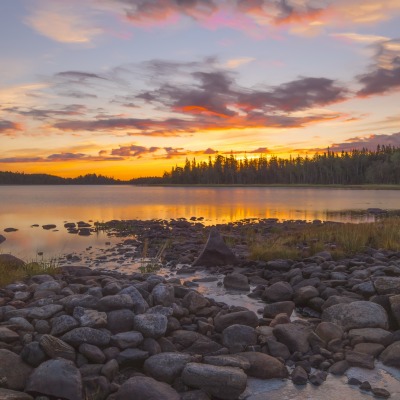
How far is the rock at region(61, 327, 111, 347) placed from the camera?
21.7 ft

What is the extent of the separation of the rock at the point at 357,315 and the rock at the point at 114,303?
12.8ft

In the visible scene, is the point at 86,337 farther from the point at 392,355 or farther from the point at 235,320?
the point at 392,355

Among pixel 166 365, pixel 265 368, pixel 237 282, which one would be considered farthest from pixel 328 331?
pixel 237 282

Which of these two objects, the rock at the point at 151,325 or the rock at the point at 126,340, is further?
the rock at the point at 151,325

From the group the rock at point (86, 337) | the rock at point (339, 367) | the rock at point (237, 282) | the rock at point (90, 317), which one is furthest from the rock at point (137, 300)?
the rock at point (237, 282)

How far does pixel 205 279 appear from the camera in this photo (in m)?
13.0

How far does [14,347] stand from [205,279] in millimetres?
7123

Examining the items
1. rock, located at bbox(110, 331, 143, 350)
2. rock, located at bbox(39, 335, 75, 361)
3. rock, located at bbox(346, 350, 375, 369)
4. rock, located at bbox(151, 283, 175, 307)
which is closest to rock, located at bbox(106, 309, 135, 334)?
rock, located at bbox(110, 331, 143, 350)

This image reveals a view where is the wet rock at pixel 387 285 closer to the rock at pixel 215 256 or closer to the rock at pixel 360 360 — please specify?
the rock at pixel 360 360

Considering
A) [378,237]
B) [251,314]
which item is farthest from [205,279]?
[378,237]

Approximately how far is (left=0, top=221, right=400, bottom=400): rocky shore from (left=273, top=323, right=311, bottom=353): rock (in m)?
0.02

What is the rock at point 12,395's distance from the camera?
17.5 ft

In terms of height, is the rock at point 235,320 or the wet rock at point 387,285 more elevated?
the wet rock at point 387,285

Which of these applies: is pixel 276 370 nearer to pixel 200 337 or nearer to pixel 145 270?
pixel 200 337
